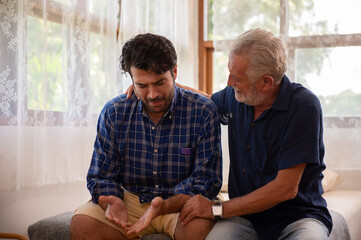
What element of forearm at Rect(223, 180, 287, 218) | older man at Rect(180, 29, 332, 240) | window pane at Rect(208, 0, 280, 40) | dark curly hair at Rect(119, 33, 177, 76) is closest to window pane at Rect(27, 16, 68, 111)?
dark curly hair at Rect(119, 33, 177, 76)

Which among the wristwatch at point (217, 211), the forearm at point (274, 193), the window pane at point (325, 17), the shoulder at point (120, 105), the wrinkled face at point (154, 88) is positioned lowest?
the wristwatch at point (217, 211)

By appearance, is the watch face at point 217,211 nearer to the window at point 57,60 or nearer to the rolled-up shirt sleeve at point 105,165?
the rolled-up shirt sleeve at point 105,165

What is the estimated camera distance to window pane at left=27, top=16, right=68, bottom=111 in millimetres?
2246

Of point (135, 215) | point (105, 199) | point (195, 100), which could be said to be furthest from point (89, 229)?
point (195, 100)

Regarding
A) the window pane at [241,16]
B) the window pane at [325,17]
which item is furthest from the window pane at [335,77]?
the window pane at [241,16]

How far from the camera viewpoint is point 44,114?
7.59 ft

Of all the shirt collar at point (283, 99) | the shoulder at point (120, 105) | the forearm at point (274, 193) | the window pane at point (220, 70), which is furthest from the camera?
the window pane at point (220, 70)

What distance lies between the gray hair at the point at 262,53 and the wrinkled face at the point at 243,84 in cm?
2

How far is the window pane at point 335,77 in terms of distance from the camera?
340 centimetres

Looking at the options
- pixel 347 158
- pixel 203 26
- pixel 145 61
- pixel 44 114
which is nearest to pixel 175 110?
pixel 145 61

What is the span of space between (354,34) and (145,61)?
81.2 inches

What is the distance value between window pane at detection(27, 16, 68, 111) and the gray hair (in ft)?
3.20

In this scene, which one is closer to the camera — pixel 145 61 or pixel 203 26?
pixel 145 61

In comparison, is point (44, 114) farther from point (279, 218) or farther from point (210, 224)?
point (279, 218)
